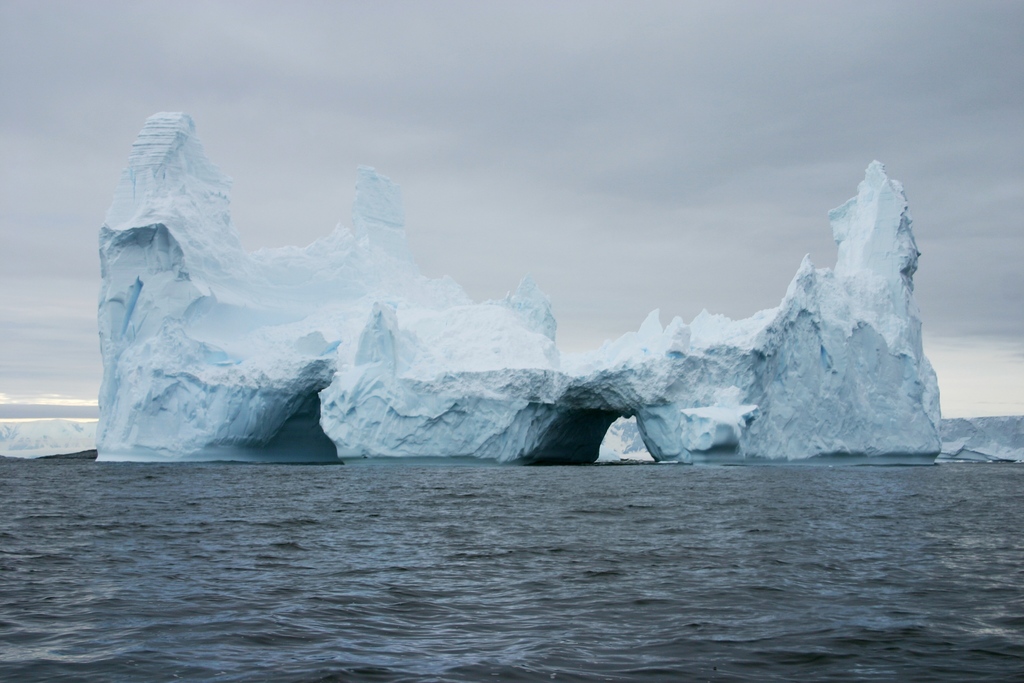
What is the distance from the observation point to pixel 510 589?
24.5ft

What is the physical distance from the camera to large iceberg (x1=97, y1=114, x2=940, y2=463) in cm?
2389

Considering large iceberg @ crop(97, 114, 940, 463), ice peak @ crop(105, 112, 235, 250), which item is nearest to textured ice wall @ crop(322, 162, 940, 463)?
large iceberg @ crop(97, 114, 940, 463)

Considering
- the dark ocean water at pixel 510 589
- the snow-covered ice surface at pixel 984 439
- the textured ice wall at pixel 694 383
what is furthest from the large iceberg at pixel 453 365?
the snow-covered ice surface at pixel 984 439

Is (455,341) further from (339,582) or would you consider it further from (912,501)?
(339,582)

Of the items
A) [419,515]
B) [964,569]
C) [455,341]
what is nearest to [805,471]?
[455,341]

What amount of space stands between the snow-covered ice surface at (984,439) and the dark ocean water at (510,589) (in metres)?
24.3

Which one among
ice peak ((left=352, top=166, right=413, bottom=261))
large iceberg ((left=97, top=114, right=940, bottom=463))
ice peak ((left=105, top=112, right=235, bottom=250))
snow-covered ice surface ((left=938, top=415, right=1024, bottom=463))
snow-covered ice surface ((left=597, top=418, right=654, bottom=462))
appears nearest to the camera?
large iceberg ((left=97, top=114, right=940, bottom=463))

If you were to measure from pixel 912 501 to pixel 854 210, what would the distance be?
1596 centimetres

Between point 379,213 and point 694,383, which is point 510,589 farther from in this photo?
point 379,213

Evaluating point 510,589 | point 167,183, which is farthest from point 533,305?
point 510,589

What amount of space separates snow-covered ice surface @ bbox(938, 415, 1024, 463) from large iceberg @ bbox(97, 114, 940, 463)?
10.8m

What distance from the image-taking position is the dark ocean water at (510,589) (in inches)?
209

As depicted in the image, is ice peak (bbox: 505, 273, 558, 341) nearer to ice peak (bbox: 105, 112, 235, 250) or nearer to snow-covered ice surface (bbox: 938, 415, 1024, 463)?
ice peak (bbox: 105, 112, 235, 250)

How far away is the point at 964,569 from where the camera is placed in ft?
27.7
